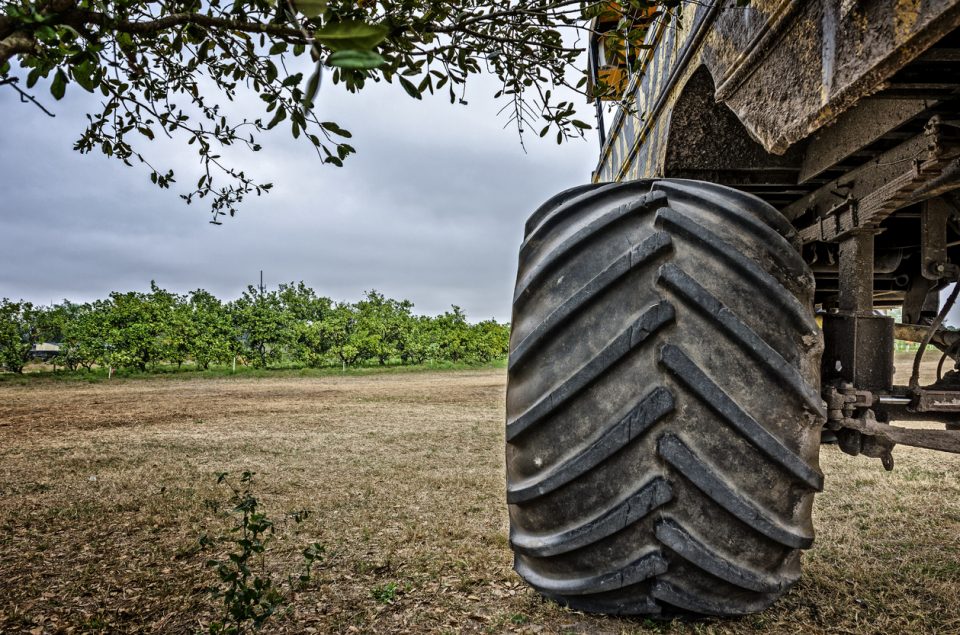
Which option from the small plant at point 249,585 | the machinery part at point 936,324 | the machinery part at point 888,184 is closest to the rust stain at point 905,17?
the machinery part at point 888,184

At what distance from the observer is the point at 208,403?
30.1 ft

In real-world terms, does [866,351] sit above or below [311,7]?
below

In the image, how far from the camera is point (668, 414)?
46.7 inches

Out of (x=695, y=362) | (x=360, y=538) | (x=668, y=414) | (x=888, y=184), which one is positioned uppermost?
(x=888, y=184)

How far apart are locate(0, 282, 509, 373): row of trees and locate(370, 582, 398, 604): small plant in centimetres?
1668

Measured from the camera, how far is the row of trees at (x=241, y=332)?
15.5 m

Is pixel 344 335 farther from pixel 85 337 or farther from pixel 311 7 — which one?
pixel 311 7

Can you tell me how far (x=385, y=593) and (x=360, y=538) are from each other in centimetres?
68

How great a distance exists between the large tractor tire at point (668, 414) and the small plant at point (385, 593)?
779 millimetres

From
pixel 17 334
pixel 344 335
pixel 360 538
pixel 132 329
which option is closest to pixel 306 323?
pixel 344 335

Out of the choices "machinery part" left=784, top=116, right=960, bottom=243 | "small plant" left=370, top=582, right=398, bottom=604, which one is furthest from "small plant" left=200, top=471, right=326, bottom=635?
"machinery part" left=784, top=116, right=960, bottom=243

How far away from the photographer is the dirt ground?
1.73m

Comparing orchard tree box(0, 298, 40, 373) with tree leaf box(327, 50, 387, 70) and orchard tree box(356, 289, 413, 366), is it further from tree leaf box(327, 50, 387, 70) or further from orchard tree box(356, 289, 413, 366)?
tree leaf box(327, 50, 387, 70)

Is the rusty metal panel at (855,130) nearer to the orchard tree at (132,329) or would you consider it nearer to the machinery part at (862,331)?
the machinery part at (862,331)
